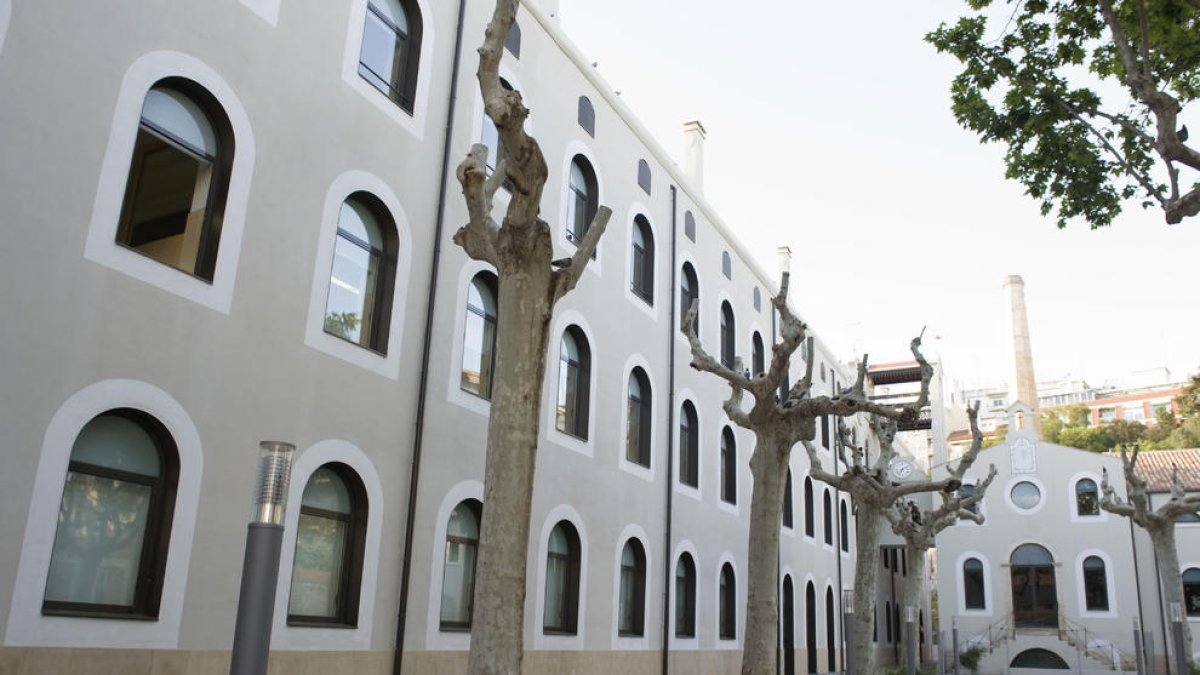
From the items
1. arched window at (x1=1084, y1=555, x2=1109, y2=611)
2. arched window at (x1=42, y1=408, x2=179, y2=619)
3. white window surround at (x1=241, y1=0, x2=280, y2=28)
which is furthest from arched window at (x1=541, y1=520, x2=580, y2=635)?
arched window at (x1=1084, y1=555, x2=1109, y2=611)

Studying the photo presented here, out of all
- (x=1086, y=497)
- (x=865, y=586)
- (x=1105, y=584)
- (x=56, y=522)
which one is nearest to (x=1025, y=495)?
(x=1086, y=497)

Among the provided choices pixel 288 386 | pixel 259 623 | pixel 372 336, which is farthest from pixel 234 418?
pixel 259 623

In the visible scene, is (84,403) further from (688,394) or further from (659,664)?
(688,394)

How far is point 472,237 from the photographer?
8.96 metres

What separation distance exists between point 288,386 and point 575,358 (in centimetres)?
722

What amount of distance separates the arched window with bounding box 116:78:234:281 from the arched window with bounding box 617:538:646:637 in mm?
10372

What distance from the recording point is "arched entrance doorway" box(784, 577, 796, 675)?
26.8m

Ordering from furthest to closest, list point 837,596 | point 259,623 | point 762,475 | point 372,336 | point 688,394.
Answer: point 837,596, point 688,394, point 762,475, point 372,336, point 259,623

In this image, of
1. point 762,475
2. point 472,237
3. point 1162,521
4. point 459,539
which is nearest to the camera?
point 472,237

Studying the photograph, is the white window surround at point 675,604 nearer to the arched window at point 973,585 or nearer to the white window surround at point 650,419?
the white window surround at point 650,419

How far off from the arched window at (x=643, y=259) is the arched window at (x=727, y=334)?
5076mm

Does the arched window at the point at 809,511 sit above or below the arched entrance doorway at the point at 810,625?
above

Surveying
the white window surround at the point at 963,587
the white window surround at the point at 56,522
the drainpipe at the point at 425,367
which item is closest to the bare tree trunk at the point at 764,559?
the drainpipe at the point at 425,367

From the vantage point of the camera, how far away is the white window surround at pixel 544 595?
14.5 metres
